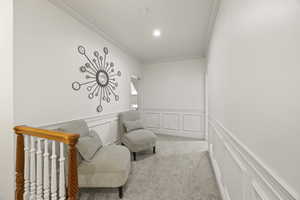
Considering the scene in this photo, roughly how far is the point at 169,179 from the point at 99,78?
2.29m

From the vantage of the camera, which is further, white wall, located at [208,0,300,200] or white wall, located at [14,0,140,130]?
white wall, located at [14,0,140,130]

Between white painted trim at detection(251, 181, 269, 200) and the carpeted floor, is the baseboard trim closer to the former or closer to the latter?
the carpeted floor

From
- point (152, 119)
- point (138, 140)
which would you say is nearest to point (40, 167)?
point (138, 140)

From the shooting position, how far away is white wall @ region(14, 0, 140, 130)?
1440 millimetres

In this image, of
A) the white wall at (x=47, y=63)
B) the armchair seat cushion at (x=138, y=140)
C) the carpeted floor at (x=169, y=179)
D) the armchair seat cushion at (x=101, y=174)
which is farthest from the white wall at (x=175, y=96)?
the armchair seat cushion at (x=101, y=174)

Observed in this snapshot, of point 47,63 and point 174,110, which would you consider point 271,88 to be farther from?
point 174,110

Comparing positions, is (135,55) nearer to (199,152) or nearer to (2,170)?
(199,152)

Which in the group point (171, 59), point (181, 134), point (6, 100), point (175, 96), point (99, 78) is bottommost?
point (181, 134)

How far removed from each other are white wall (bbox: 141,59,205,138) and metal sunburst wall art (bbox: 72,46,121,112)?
1.63 m

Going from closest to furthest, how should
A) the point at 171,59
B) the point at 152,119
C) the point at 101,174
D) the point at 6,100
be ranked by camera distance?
the point at 6,100 < the point at 101,174 < the point at 171,59 < the point at 152,119

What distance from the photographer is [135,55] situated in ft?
13.0

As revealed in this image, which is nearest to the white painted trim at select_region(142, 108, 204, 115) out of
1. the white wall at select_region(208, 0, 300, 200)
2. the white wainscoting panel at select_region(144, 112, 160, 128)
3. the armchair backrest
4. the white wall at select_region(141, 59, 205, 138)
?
the white wall at select_region(141, 59, 205, 138)

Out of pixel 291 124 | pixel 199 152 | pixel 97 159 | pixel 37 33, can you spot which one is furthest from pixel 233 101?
pixel 37 33

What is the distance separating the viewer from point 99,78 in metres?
2.59
